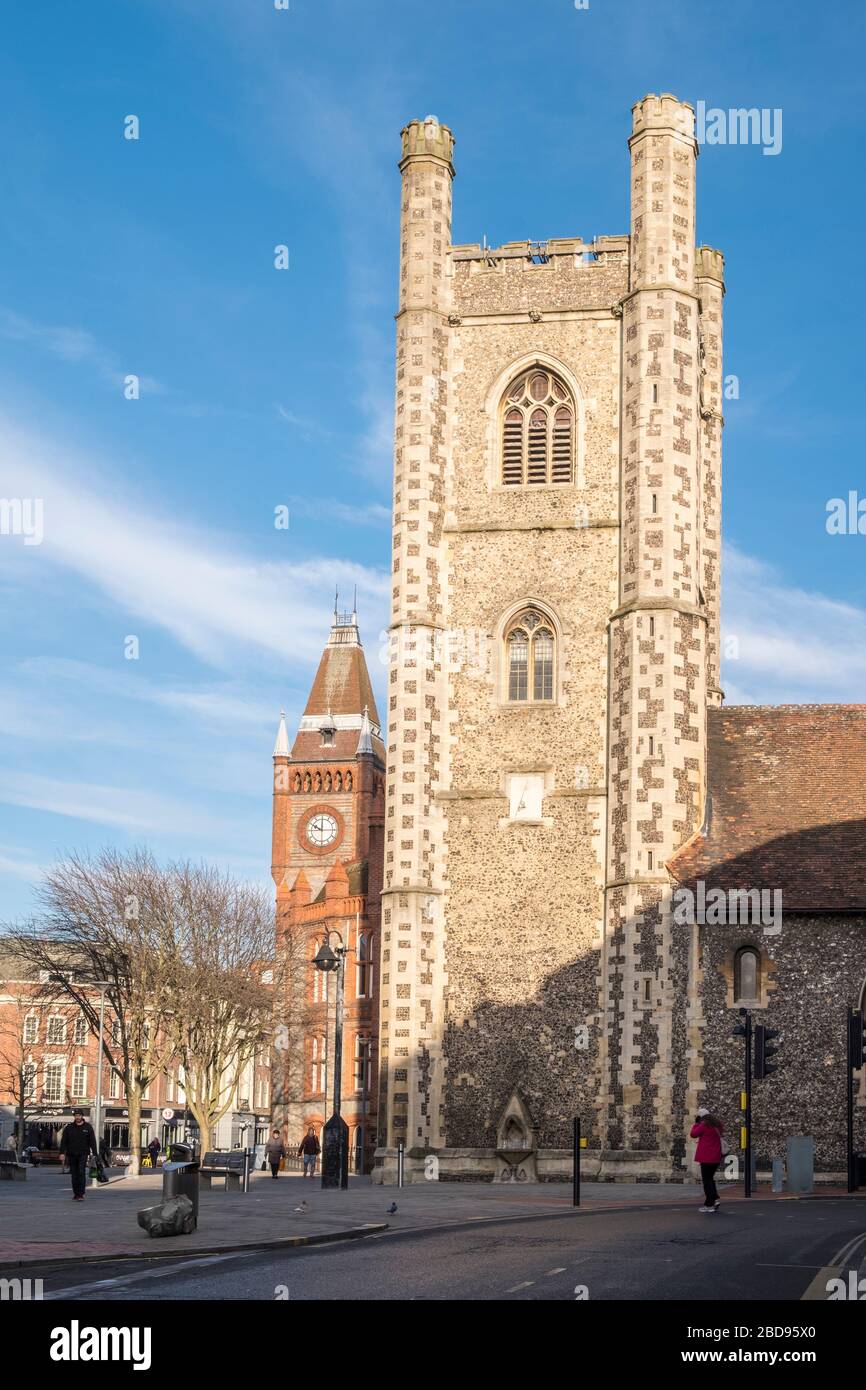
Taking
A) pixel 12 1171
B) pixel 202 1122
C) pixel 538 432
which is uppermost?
pixel 538 432

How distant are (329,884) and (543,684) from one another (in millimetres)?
60574

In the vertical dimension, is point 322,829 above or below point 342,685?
below

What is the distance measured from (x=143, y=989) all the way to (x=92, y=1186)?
1470cm

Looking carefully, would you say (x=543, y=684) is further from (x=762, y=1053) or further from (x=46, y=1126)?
(x=46, y=1126)

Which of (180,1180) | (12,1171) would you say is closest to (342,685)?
(12,1171)

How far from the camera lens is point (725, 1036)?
37062 millimetres

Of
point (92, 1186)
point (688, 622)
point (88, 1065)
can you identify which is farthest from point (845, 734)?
point (88, 1065)

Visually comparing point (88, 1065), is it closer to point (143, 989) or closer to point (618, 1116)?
point (143, 989)

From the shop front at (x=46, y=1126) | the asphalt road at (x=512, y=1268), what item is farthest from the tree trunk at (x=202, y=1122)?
the asphalt road at (x=512, y=1268)

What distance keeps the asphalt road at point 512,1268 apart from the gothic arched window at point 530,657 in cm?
2101

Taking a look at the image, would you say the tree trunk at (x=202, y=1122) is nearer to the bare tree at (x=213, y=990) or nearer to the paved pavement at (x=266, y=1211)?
the bare tree at (x=213, y=990)

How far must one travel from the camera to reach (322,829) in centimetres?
11594

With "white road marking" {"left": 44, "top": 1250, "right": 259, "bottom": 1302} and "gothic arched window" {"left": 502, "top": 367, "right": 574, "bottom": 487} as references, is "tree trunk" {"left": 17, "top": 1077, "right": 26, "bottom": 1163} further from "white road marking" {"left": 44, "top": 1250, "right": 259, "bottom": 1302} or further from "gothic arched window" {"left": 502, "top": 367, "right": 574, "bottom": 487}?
"white road marking" {"left": 44, "top": 1250, "right": 259, "bottom": 1302}

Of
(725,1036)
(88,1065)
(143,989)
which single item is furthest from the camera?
(88,1065)
